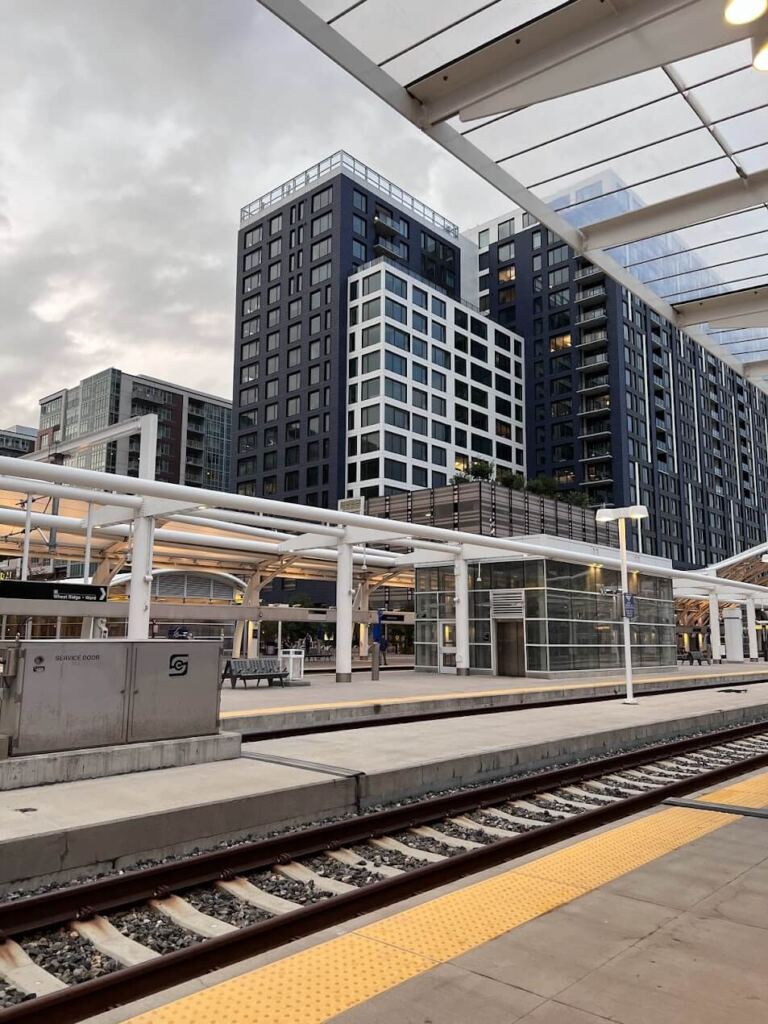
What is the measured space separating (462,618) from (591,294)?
2559 inches

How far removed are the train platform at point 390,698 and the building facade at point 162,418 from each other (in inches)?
3038

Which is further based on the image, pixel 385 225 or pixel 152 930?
pixel 385 225

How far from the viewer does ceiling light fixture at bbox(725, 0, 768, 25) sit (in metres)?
5.16

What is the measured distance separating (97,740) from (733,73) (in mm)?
9411

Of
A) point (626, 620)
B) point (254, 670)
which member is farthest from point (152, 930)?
point (254, 670)

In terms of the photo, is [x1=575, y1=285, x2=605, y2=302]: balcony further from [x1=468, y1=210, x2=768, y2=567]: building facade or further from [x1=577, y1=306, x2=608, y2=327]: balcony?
[x1=577, y1=306, x2=608, y2=327]: balcony

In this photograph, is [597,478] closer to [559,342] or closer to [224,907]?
[559,342]

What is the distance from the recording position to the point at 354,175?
253ft

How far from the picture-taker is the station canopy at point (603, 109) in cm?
603

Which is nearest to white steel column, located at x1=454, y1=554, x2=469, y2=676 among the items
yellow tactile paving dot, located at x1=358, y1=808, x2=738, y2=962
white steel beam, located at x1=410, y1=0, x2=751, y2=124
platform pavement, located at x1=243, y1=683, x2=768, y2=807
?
platform pavement, located at x1=243, y1=683, x2=768, y2=807

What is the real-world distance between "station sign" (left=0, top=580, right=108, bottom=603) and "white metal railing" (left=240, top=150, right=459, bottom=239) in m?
69.6

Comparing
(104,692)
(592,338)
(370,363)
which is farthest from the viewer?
(592,338)

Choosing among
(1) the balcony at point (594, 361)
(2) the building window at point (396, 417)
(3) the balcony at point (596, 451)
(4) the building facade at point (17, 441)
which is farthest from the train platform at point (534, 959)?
(4) the building facade at point (17, 441)

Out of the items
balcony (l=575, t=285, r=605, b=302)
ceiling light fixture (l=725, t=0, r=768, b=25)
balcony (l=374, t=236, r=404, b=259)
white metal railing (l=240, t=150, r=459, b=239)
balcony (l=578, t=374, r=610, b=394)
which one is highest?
white metal railing (l=240, t=150, r=459, b=239)
